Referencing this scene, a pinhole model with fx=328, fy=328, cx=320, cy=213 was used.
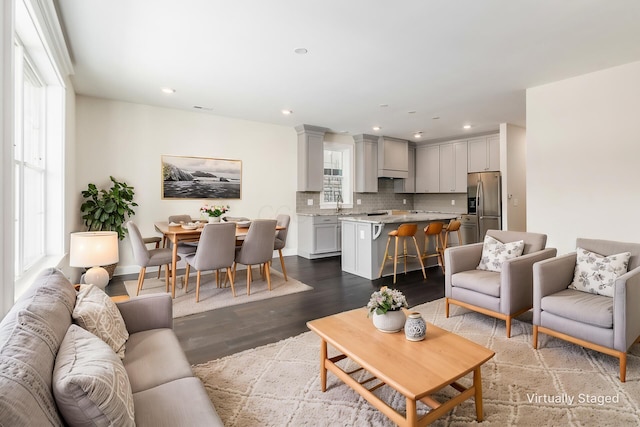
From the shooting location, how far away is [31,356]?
948 millimetres

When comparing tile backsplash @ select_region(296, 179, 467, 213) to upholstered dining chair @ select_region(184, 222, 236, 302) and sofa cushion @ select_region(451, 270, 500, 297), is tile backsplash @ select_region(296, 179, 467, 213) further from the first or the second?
sofa cushion @ select_region(451, 270, 500, 297)

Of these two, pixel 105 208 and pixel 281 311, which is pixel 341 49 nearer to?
pixel 281 311

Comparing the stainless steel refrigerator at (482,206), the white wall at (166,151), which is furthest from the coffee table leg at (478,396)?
the stainless steel refrigerator at (482,206)

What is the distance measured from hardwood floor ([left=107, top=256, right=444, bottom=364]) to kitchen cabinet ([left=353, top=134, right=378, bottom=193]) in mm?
2714

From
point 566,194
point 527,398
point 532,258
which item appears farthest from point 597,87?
point 527,398

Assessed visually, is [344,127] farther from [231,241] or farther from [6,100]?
[6,100]

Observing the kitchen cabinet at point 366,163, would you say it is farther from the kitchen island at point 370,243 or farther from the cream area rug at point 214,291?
the cream area rug at point 214,291

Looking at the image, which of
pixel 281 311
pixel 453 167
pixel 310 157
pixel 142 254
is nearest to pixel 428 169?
pixel 453 167

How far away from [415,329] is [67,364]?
60.9 inches

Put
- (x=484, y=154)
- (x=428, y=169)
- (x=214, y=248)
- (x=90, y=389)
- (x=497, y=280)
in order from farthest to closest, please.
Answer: (x=428, y=169) → (x=484, y=154) → (x=214, y=248) → (x=497, y=280) → (x=90, y=389)

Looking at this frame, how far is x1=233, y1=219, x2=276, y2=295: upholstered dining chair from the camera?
4023 millimetres

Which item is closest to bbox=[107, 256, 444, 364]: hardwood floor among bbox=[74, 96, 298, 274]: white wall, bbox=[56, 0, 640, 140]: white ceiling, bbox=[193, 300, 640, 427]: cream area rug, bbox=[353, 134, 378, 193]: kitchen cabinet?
bbox=[193, 300, 640, 427]: cream area rug

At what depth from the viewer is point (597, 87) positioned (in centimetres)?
372

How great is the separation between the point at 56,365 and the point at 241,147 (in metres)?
5.27
